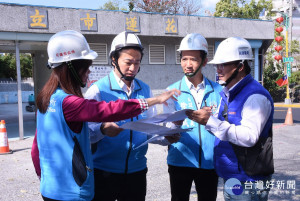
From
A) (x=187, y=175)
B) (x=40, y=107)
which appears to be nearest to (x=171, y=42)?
(x=187, y=175)

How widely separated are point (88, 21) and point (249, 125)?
382 inches

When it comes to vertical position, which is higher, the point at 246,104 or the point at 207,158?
the point at 246,104

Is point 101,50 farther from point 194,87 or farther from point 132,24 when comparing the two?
point 194,87

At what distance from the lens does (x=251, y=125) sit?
214cm

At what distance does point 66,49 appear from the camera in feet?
6.70

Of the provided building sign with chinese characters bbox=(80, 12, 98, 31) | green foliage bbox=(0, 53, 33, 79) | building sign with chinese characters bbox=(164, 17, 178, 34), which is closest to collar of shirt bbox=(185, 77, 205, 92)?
building sign with chinese characters bbox=(80, 12, 98, 31)

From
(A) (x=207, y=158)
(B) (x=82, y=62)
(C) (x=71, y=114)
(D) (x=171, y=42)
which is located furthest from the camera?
(D) (x=171, y=42)

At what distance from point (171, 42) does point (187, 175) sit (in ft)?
35.1

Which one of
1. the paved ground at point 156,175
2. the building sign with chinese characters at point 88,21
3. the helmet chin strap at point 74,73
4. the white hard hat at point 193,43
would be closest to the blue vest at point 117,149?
the helmet chin strap at point 74,73

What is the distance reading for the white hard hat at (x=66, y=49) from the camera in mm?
2031

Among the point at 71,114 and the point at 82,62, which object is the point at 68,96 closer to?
the point at 71,114

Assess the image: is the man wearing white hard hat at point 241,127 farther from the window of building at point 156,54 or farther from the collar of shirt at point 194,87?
the window of building at point 156,54

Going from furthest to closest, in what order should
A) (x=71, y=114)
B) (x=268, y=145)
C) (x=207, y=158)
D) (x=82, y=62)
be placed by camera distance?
(x=207, y=158), (x=268, y=145), (x=82, y=62), (x=71, y=114)

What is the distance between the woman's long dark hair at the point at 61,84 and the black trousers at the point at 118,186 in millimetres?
882
